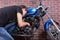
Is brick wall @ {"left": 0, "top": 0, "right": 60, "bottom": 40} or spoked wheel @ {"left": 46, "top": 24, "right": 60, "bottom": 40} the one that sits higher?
brick wall @ {"left": 0, "top": 0, "right": 60, "bottom": 40}

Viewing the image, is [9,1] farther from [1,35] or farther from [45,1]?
[1,35]

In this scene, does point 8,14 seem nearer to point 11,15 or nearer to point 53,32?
point 11,15

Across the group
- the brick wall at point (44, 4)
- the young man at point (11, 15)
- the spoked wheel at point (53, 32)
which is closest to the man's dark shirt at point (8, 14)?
the young man at point (11, 15)

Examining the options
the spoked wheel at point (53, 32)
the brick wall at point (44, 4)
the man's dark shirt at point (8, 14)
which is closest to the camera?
the man's dark shirt at point (8, 14)

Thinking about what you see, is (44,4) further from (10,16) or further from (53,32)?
(10,16)

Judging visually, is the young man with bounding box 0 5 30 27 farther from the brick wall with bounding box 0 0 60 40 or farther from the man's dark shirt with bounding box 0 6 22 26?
the brick wall with bounding box 0 0 60 40

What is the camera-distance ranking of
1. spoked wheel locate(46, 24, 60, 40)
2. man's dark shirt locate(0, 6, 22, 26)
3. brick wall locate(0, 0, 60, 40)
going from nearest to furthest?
man's dark shirt locate(0, 6, 22, 26) → spoked wheel locate(46, 24, 60, 40) → brick wall locate(0, 0, 60, 40)

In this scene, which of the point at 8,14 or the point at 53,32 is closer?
the point at 8,14

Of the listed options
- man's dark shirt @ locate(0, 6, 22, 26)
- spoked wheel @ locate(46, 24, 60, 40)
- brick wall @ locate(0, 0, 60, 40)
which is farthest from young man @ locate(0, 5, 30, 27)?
brick wall @ locate(0, 0, 60, 40)

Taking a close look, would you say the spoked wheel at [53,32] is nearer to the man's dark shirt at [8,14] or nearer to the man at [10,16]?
the man at [10,16]

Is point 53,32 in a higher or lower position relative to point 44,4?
lower

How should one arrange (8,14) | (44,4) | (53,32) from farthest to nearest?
(44,4) < (53,32) < (8,14)

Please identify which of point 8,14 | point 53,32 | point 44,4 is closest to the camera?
point 8,14

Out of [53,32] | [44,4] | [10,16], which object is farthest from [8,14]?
[44,4]
